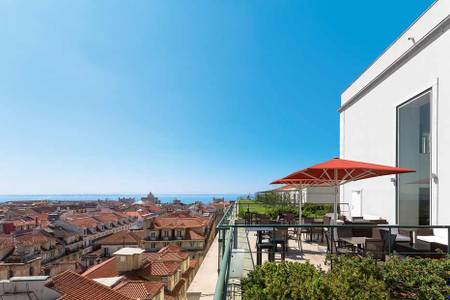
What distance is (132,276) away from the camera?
22.8m

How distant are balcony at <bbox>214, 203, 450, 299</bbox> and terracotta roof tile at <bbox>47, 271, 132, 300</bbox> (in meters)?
10.9

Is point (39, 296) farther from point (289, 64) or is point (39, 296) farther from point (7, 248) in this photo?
point (7, 248)

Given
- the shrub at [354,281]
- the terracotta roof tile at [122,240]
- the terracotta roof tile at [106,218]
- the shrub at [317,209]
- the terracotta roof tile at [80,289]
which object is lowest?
the terracotta roof tile at [106,218]

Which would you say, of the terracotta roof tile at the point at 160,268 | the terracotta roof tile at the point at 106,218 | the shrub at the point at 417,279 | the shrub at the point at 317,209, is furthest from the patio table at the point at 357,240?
the terracotta roof tile at the point at 106,218

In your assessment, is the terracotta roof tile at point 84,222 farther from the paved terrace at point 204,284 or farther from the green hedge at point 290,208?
the green hedge at point 290,208

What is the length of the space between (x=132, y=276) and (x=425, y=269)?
74.8 ft

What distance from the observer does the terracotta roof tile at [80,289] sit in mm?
14250

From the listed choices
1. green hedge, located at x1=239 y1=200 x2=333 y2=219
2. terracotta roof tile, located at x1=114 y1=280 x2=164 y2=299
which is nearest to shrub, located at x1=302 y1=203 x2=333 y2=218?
green hedge, located at x1=239 y1=200 x2=333 y2=219

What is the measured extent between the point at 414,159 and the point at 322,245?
16.4ft

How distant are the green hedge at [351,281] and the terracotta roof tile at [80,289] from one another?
13589mm

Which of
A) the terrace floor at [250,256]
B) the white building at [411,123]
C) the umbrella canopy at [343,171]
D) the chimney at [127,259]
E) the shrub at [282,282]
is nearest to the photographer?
the shrub at [282,282]

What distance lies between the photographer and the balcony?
15.2ft

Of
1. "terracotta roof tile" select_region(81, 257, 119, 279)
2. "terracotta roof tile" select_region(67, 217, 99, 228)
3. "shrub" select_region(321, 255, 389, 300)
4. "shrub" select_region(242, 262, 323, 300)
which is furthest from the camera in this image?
"terracotta roof tile" select_region(67, 217, 99, 228)

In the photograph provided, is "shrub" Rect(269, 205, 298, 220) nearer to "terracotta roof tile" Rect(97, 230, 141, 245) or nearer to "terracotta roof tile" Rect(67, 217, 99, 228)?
"terracotta roof tile" Rect(97, 230, 141, 245)
